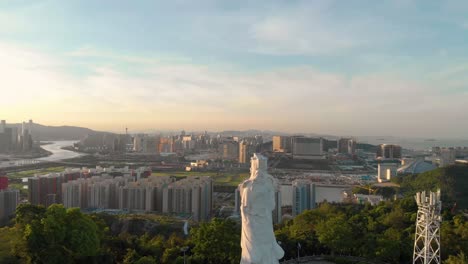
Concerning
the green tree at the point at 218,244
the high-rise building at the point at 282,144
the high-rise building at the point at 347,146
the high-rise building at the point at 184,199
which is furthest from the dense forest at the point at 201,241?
the high-rise building at the point at 282,144

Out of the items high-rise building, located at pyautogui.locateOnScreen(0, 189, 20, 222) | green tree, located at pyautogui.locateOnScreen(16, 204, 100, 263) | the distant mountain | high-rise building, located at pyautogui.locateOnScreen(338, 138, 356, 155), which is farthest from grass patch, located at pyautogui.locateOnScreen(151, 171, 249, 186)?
the distant mountain

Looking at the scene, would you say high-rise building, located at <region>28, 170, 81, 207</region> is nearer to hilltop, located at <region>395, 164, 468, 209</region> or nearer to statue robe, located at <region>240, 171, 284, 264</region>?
statue robe, located at <region>240, 171, 284, 264</region>

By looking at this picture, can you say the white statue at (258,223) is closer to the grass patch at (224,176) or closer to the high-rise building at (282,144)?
the grass patch at (224,176)

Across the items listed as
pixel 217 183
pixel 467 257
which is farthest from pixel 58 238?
pixel 217 183

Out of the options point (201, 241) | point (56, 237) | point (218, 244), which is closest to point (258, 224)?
point (218, 244)

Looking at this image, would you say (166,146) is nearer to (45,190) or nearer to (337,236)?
(45,190)

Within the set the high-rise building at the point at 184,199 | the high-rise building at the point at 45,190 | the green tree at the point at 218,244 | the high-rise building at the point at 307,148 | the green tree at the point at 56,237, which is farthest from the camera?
the high-rise building at the point at 307,148

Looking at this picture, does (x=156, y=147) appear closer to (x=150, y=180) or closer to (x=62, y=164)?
(x=62, y=164)
